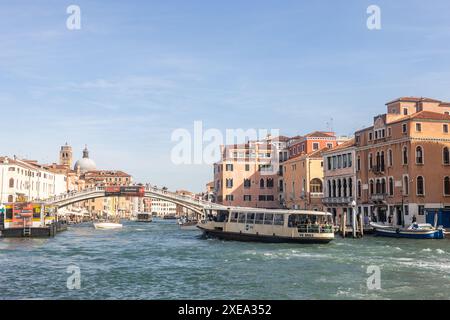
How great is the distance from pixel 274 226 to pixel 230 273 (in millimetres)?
12750

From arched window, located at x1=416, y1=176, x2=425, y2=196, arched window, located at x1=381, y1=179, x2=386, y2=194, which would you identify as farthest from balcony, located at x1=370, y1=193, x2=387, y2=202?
arched window, located at x1=416, y1=176, x2=425, y2=196

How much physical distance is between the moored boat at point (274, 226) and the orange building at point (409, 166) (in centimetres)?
748

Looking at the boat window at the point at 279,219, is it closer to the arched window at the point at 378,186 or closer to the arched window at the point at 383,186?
the arched window at the point at 383,186

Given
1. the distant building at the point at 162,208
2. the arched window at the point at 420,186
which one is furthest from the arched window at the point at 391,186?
the distant building at the point at 162,208

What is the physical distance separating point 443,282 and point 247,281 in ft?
17.1

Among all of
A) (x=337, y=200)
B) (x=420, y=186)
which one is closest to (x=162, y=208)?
(x=337, y=200)

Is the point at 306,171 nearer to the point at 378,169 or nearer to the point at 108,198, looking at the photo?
the point at 378,169

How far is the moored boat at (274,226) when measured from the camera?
2797cm

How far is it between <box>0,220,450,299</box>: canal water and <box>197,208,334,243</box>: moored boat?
257 centimetres

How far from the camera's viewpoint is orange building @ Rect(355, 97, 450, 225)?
34219mm

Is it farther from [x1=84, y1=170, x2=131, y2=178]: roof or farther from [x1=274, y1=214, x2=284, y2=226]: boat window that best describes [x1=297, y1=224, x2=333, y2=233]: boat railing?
[x1=84, y1=170, x2=131, y2=178]: roof

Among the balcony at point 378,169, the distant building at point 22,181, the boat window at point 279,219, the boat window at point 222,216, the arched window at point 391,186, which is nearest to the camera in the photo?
the boat window at point 279,219

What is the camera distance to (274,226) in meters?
29.1

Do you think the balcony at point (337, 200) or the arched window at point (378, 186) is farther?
the balcony at point (337, 200)
